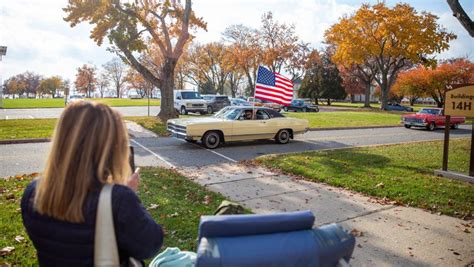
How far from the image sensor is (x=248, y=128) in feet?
42.2

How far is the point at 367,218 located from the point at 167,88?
1551 centimetres

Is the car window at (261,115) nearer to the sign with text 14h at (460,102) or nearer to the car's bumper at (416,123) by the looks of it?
the sign with text 14h at (460,102)

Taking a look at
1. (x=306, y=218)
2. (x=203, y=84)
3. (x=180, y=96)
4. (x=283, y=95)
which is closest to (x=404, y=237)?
(x=306, y=218)

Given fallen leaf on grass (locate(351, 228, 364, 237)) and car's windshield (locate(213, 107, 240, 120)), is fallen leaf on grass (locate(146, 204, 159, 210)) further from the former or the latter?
car's windshield (locate(213, 107, 240, 120))

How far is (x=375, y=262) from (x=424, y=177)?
4.89 metres

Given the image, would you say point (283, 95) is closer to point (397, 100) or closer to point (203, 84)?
point (203, 84)

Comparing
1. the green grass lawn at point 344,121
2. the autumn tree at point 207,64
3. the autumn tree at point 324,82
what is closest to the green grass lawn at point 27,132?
the green grass lawn at point 344,121

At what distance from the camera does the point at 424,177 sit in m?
7.99

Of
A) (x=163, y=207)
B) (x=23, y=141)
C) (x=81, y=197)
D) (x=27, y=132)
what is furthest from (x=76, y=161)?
(x=27, y=132)

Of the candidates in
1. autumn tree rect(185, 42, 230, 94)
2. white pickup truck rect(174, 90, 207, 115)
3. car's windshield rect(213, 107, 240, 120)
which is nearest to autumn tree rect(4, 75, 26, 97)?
autumn tree rect(185, 42, 230, 94)

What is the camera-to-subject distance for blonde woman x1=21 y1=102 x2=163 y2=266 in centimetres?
167

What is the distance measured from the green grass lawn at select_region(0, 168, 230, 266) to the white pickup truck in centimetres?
1972

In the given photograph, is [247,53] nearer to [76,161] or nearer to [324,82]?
[324,82]

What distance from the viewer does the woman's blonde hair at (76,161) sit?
1675mm
